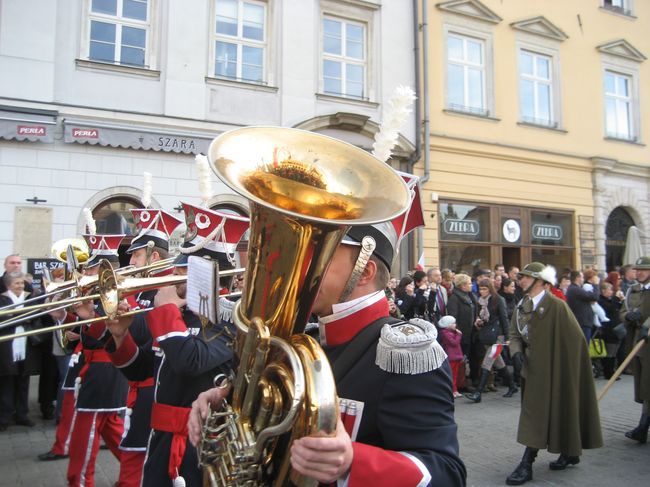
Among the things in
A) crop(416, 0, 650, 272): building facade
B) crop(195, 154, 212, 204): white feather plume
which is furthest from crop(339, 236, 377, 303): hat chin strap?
crop(416, 0, 650, 272): building facade

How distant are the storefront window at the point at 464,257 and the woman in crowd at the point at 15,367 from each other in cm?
956

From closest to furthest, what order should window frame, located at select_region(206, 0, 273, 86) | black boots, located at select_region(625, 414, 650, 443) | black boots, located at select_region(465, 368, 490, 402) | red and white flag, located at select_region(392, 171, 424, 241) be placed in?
red and white flag, located at select_region(392, 171, 424, 241)
black boots, located at select_region(625, 414, 650, 443)
black boots, located at select_region(465, 368, 490, 402)
window frame, located at select_region(206, 0, 273, 86)

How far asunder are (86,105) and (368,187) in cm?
985

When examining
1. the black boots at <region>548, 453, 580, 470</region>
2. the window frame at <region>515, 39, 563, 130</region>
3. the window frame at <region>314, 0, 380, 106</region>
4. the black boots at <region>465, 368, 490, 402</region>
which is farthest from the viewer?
the window frame at <region>515, 39, 563, 130</region>

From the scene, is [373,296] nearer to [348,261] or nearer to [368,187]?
[348,261]

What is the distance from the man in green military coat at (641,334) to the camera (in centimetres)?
569

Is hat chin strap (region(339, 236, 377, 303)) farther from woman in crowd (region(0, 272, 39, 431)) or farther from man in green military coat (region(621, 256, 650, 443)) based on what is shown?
woman in crowd (region(0, 272, 39, 431))

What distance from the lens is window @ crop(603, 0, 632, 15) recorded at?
16.8m

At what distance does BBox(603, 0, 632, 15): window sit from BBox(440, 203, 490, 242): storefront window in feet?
26.7

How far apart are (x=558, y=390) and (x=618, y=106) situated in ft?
49.7

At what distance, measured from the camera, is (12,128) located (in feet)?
31.0

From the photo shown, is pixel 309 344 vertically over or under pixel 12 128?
under

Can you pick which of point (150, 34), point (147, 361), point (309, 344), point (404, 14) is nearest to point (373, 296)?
point (309, 344)

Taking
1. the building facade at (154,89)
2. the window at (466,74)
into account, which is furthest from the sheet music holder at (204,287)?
the window at (466,74)
